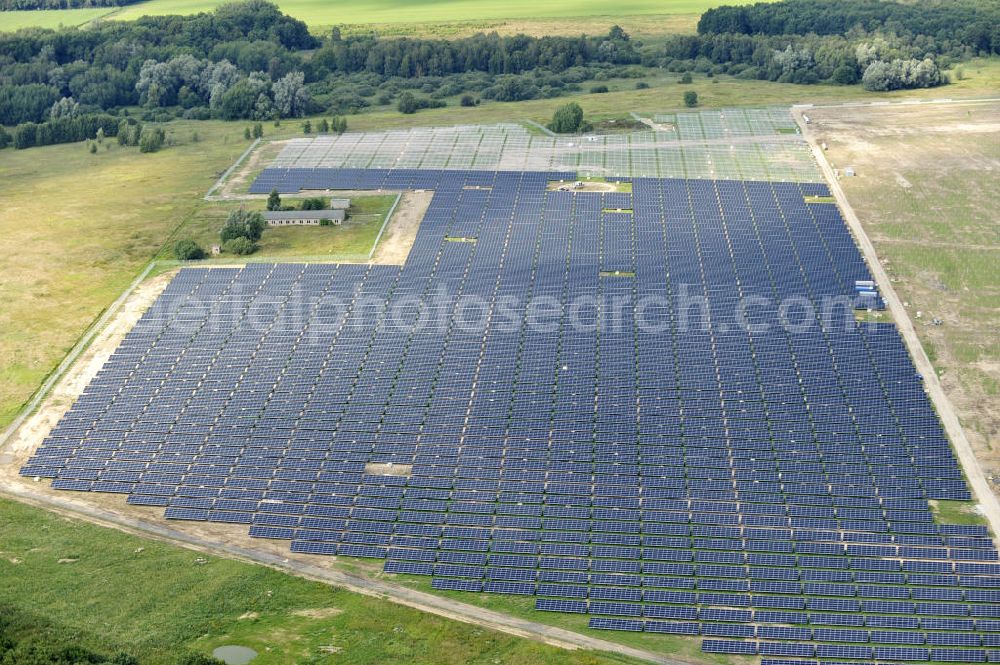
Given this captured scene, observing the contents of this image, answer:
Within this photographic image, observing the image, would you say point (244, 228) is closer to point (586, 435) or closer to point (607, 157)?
point (607, 157)

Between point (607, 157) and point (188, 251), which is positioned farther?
point (607, 157)

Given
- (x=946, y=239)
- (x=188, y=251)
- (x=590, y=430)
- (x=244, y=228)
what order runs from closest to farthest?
(x=590, y=430) → (x=188, y=251) → (x=946, y=239) → (x=244, y=228)

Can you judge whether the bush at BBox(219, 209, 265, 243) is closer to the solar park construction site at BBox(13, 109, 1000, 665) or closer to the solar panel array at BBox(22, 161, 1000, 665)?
the solar park construction site at BBox(13, 109, 1000, 665)

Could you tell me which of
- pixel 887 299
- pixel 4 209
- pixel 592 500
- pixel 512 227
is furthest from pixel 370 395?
pixel 4 209

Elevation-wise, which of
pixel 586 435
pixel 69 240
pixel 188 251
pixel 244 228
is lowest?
pixel 586 435

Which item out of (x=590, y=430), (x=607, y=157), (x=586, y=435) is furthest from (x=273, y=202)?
(x=586, y=435)

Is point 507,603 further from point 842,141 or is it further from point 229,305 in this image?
point 842,141

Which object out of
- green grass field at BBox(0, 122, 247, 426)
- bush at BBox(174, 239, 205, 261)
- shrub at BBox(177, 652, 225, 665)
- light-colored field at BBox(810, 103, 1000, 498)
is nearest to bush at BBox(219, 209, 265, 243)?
bush at BBox(174, 239, 205, 261)

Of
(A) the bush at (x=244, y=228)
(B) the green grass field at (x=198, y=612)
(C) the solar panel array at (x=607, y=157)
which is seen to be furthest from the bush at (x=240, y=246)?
(B) the green grass field at (x=198, y=612)
